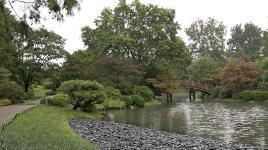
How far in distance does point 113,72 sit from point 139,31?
10553mm

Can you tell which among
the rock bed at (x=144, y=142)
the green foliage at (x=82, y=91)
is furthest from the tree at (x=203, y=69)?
the rock bed at (x=144, y=142)

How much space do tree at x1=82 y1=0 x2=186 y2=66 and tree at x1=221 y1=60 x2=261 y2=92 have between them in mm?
6320

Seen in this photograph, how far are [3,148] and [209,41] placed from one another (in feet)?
256

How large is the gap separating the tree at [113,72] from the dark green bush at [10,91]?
10114 millimetres

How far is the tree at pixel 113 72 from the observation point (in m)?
39.7

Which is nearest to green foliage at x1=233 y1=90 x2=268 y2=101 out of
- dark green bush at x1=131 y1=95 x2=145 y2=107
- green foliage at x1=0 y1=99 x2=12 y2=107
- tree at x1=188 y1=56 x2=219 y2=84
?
tree at x1=188 y1=56 x2=219 y2=84

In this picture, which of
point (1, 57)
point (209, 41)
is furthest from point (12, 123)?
point (209, 41)

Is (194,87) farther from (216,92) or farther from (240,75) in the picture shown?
(240,75)

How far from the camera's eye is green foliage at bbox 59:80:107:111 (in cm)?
2570

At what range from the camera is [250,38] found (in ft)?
295

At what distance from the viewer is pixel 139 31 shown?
4962cm

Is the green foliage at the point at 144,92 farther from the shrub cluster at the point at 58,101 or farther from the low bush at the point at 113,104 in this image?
the shrub cluster at the point at 58,101

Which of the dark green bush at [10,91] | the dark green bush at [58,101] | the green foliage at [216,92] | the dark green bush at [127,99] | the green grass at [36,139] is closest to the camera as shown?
the green grass at [36,139]

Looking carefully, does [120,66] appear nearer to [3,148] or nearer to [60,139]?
[60,139]
